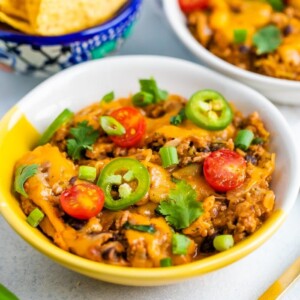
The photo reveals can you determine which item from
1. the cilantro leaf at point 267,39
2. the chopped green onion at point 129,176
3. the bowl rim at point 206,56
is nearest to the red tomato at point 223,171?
the chopped green onion at point 129,176

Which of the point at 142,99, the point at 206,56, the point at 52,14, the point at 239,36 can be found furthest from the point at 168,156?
the point at 239,36

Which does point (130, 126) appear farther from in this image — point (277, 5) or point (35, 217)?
point (277, 5)

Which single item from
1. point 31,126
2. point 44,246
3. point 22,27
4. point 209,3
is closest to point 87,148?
point 31,126

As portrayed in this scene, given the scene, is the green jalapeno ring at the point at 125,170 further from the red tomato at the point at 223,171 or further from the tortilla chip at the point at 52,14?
the tortilla chip at the point at 52,14

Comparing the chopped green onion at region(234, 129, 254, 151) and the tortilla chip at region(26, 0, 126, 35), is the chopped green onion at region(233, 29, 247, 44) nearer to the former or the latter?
the tortilla chip at region(26, 0, 126, 35)

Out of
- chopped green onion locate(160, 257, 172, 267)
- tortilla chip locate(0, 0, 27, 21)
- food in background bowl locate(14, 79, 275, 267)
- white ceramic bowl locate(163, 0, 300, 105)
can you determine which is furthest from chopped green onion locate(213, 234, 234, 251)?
tortilla chip locate(0, 0, 27, 21)

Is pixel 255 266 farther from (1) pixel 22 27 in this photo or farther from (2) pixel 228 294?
(1) pixel 22 27
